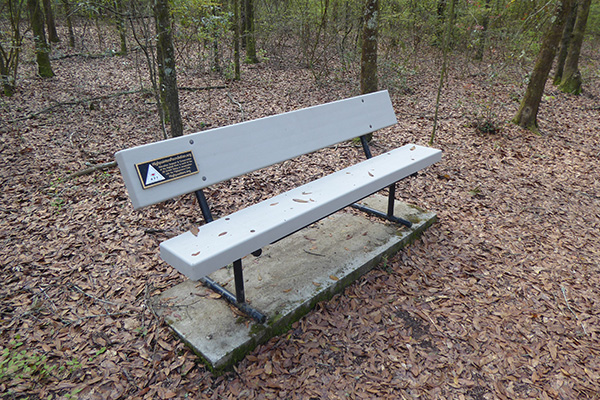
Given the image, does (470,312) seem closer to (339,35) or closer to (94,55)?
(339,35)

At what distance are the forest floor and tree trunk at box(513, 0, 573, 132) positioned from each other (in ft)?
2.70

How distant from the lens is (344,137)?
3809 millimetres

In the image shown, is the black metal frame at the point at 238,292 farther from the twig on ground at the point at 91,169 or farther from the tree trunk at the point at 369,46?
the tree trunk at the point at 369,46

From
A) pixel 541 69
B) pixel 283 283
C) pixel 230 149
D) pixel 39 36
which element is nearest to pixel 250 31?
pixel 39 36

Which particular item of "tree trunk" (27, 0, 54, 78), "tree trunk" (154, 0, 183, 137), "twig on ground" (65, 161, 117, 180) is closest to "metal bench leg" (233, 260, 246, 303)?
"tree trunk" (154, 0, 183, 137)

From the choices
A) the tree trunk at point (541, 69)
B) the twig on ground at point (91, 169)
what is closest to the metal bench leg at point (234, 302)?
the twig on ground at point (91, 169)

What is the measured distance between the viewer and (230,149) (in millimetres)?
2881

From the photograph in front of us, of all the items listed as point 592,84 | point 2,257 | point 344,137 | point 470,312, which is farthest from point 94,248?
point 592,84

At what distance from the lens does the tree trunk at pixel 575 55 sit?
994 centimetres

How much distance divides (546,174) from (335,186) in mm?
3867

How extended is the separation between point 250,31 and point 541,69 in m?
8.04

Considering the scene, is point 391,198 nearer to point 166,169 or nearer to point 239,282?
point 239,282

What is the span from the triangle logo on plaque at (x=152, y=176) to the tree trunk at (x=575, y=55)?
11403 millimetres

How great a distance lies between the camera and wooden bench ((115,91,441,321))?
2.29 m
